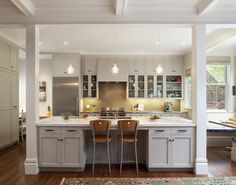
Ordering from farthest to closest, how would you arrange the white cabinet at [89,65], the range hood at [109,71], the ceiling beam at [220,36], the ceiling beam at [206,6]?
1. the white cabinet at [89,65]
2. the range hood at [109,71]
3. the ceiling beam at [220,36]
4. the ceiling beam at [206,6]

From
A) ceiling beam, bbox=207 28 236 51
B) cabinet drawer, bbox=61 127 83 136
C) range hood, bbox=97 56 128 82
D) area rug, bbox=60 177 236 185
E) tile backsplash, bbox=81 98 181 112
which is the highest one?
ceiling beam, bbox=207 28 236 51

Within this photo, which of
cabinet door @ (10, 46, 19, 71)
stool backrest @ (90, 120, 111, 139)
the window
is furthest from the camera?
the window

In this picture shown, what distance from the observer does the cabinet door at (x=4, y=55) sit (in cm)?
532

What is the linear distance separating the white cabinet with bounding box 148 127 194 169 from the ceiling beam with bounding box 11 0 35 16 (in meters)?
3.04

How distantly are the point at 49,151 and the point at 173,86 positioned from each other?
4961 millimetres

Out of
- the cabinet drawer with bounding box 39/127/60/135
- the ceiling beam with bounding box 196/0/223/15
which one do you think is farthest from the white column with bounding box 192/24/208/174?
the cabinet drawer with bounding box 39/127/60/135

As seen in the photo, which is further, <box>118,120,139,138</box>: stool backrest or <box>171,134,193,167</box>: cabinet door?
<box>171,134,193,167</box>: cabinet door

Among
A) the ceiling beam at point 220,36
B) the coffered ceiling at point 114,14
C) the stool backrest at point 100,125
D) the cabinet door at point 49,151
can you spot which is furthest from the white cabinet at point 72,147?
the ceiling beam at point 220,36

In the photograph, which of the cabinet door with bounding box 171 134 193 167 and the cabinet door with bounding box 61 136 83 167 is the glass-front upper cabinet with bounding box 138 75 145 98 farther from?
the cabinet door with bounding box 61 136 83 167

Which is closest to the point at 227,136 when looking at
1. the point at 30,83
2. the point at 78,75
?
the point at 78,75

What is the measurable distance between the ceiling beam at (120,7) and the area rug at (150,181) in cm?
290

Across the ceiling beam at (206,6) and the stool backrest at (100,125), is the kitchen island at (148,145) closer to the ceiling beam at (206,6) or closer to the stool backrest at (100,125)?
the stool backrest at (100,125)

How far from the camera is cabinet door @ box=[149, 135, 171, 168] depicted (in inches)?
152

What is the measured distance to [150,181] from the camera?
3430 millimetres
